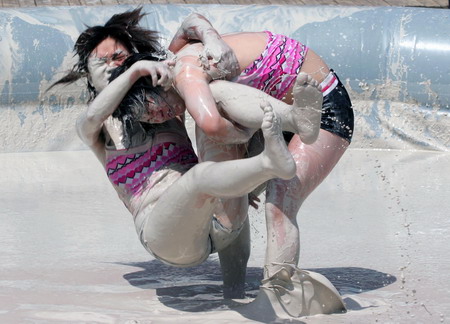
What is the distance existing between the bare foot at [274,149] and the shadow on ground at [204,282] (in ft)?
2.14

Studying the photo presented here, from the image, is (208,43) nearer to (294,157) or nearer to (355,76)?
(294,157)

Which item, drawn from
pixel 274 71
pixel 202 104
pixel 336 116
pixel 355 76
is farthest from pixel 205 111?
pixel 355 76

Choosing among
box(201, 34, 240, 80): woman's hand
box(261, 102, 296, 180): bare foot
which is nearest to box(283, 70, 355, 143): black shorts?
box(201, 34, 240, 80): woman's hand

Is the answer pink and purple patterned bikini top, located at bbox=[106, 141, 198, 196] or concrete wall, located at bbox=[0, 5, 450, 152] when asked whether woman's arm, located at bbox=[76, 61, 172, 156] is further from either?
concrete wall, located at bbox=[0, 5, 450, 152]

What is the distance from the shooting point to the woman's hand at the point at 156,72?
247 cm

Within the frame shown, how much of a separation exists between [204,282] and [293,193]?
0.58 m

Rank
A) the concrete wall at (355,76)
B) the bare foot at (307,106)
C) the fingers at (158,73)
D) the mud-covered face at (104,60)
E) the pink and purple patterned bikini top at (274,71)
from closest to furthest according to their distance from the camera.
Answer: the bare foot at (307,106), the fingers at (158,73), the pink and purple patterned bikini top at (274,71), the mud-covered face at (104,60), the concrete wall at (355,76)

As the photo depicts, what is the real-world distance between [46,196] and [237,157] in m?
1.71

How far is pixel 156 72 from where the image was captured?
2482 mm

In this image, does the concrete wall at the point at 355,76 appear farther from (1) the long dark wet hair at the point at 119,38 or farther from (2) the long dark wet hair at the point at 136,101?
(2) the long dark wet hair at the point at 136,101

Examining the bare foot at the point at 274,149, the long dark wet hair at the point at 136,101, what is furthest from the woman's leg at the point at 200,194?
the long dark wet hair at the point at 136,101

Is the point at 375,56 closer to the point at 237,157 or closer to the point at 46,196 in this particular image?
the point at 46,196

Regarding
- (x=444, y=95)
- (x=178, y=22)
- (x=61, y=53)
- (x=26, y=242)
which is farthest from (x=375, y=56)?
(x=26, y=242)

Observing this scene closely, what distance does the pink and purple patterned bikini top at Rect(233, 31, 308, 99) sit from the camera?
103 inches
